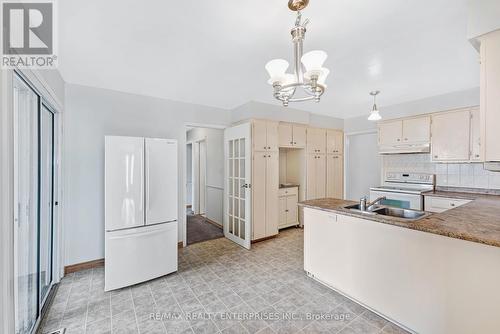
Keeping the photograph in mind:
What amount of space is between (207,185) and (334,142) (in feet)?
10.4

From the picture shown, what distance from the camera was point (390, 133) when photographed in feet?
13.3

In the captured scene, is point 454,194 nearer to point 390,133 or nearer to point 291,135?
point 390,133

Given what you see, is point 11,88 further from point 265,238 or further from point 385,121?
point 385,121

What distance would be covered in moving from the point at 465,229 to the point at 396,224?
40 centimetres

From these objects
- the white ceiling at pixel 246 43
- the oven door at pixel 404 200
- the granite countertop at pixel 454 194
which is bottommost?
the oven door at pixel 404 200

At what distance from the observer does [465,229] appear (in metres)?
1.42

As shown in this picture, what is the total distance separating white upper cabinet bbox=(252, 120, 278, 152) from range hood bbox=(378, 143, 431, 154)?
212 centimetres

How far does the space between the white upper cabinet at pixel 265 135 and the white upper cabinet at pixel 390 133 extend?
6.88ft

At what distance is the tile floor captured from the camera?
183 centimetres

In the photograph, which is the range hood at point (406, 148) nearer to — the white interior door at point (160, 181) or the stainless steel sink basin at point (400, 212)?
the stainless steel sink basin at point (400, 212)

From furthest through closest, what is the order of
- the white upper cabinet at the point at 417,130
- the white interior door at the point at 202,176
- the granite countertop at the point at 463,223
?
the white interior door at the point at 202,176 → the white upper cabinet at the point at 417,130 → the granite countertop at the point at 463,223

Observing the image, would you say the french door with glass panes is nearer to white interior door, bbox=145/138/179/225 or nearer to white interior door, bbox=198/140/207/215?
white interior door, bbox=145/138/179/225

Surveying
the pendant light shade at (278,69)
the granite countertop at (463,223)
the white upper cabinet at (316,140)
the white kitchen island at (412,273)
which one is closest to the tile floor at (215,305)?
the white kitchen island at (412,273)

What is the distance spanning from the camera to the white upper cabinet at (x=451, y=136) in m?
3.25
